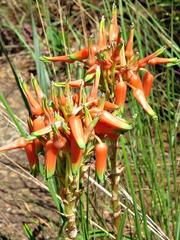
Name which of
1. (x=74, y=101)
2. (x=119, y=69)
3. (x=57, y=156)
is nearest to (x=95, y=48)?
(x=119, y=69)

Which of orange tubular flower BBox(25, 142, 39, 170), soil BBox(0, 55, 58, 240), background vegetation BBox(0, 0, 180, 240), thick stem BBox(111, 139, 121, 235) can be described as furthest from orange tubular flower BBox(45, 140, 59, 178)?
soil BBox(0, 55, 58, 240)

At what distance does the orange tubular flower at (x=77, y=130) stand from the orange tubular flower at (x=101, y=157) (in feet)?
0.35

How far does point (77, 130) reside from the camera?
141 cm

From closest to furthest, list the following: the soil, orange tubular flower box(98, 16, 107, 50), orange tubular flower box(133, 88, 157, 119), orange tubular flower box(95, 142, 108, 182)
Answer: orange tubular flower box(95, 142, 108, 182) < orange tubular flower box(133, 88, 157, 119) < orange tubular flower box(98, 16, 107, 50) < the soil

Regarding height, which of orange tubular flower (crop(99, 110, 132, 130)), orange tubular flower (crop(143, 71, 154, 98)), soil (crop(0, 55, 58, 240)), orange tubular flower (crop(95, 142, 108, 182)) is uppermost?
orange tubular flower (crop(99, 110, 132, 130))

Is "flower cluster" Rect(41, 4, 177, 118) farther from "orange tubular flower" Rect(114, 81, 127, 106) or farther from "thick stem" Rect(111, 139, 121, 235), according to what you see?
"thick stem" Rect(111, 139, 121, 235)

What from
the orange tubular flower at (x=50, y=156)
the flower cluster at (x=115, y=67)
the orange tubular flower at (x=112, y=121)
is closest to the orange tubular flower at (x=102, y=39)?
the flower cluster at (x=115, y=67)

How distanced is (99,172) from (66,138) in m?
0.13

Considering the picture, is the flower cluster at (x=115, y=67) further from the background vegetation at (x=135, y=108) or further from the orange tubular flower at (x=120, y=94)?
the background vegetation at (x=135, y=108)

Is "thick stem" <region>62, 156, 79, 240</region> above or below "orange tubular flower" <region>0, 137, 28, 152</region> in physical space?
below

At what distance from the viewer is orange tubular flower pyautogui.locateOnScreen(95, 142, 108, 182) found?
1517 mm

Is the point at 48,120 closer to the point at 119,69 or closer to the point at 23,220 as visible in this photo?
the point at 119,69

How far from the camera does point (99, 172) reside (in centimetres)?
153

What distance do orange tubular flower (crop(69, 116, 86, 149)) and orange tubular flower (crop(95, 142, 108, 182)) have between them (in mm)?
106
